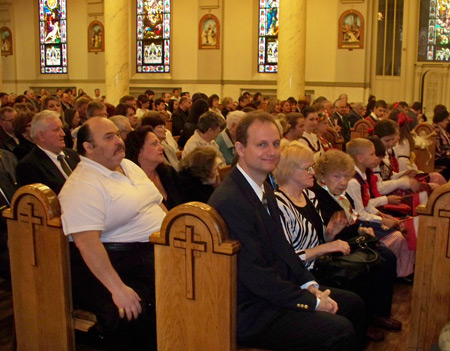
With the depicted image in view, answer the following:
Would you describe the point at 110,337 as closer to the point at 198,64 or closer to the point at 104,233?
the point at 104,233

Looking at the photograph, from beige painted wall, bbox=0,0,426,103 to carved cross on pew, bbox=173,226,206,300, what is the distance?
545 inches

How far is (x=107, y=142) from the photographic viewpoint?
3131mm

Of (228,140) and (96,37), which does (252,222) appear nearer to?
(228,140)

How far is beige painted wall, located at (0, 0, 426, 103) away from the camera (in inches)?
606

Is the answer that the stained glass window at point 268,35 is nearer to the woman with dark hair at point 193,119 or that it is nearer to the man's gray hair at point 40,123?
the woman with dark hair at point 193,119

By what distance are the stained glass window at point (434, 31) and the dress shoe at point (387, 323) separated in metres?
12.8

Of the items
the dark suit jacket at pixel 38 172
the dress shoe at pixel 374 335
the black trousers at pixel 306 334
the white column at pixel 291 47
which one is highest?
the white column at pixel 291 47

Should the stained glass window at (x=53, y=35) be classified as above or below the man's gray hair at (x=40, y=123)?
above

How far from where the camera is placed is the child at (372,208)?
14.2 ft

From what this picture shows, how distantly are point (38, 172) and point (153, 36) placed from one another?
15282 millimetres

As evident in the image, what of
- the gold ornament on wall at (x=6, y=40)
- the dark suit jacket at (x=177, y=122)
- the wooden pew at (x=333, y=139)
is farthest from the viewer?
the gold ornament on wall at (x=6, y=40)

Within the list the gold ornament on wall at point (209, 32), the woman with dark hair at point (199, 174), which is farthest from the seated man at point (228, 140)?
the gold ornament on wall at point (209, 32)

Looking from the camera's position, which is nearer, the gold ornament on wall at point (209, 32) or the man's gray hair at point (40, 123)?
the man's gray hair at point (40, 123)

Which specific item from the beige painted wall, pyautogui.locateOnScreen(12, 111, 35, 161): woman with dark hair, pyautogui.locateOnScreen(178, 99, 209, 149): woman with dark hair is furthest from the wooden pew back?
the beige painted wall
